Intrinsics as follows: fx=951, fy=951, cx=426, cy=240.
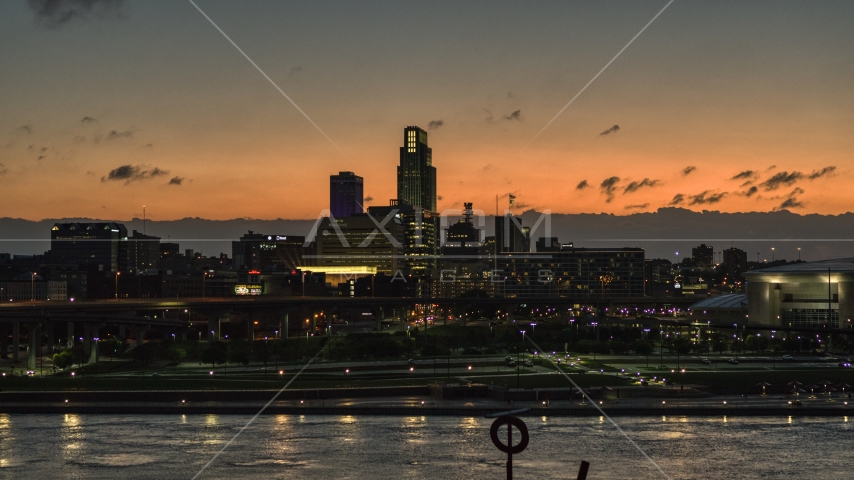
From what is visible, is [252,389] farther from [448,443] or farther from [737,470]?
[737,470]

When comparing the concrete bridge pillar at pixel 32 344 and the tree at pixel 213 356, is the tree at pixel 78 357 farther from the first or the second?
the tree at pixel 213 356

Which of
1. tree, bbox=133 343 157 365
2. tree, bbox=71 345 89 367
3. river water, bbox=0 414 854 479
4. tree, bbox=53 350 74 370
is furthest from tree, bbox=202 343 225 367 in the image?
river water, bbox=0 414 854 479

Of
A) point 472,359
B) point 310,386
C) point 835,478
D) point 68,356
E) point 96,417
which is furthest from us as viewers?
point 472,359

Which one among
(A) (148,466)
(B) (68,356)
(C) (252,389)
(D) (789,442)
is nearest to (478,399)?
(C) (252,389)

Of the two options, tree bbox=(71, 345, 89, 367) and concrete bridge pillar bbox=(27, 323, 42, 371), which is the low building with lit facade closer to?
tree bbox=(71, 345, 89, 367)

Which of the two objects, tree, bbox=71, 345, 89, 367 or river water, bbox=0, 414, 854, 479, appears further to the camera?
tree, bbox=71, 345, 89, 367

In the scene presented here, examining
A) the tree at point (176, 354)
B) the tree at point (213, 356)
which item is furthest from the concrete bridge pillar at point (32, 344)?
the tree at point (213, 356)
